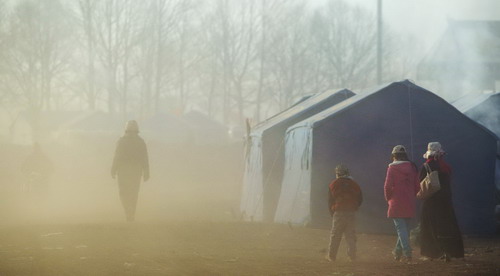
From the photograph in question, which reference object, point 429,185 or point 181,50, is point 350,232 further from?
point 181,50

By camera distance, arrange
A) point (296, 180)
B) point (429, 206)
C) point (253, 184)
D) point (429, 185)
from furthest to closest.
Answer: point (253, 184), point (296, 180), point (429, 206), point (429, 185)

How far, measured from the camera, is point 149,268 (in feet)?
34.3

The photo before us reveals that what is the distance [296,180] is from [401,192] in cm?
569

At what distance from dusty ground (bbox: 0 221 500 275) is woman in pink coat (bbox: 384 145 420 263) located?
0.47 m

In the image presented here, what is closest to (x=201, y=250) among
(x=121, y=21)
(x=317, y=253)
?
(x=317, y=253)

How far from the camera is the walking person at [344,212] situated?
12.5 meters

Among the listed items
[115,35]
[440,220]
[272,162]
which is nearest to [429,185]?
[440,220]

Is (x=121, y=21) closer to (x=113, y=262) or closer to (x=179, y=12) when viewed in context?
(x=179, y=12)

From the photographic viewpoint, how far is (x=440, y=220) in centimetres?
1256

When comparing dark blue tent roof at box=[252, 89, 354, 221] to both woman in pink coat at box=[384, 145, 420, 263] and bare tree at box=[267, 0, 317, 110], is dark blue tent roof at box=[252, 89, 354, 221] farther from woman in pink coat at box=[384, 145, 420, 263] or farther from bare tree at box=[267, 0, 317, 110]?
bare tree at box=[267, 0, 317, 110]

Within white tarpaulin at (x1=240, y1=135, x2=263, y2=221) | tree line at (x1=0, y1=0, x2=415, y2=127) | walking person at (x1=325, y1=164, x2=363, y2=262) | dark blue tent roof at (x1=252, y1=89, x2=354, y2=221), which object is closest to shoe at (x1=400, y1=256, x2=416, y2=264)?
walking person at (x1=325, y1=164, x2=363, y2=262)

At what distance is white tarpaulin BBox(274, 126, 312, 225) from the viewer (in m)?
17.3

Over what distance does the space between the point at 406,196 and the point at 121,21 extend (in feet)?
155

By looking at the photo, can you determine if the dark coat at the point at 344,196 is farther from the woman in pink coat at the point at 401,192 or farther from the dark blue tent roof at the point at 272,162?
the dark blue tent roof at the point at 272,162
